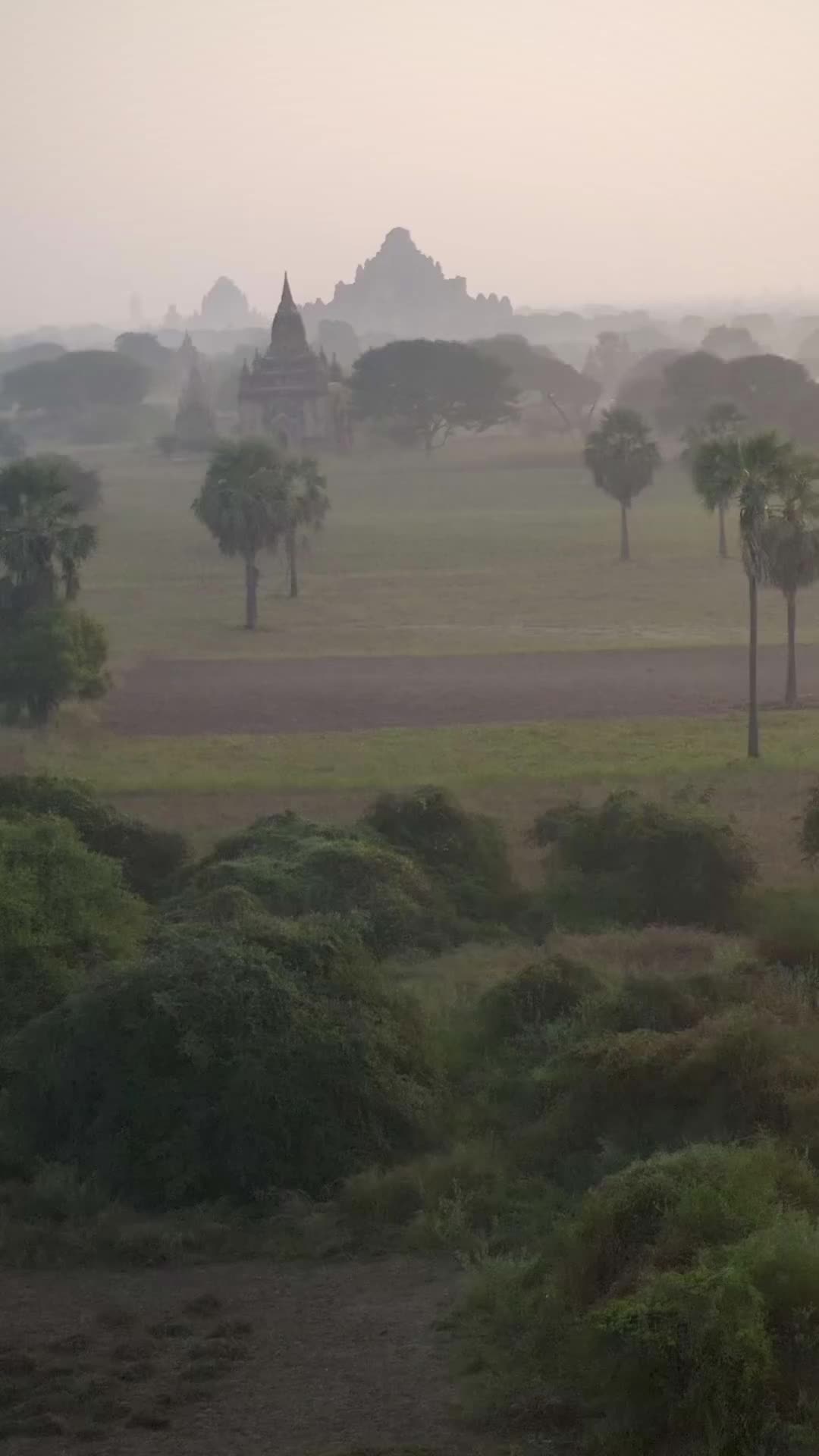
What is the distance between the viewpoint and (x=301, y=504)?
58.3 metres

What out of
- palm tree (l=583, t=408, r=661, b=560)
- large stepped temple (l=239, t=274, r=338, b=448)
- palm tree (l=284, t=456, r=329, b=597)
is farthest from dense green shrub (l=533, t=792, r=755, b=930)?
large stepped temple (l=239, t=274, r=338, b=448)

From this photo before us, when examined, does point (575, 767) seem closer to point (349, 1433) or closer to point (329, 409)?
point (349, 1433)

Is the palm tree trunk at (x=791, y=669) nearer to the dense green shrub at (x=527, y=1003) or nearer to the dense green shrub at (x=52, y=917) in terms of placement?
the dense green shrub at (x=52, y=917)

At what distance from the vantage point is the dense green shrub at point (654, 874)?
25609mm

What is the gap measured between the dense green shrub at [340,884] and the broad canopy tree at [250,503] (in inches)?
1201

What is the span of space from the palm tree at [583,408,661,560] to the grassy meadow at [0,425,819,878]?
3.13m

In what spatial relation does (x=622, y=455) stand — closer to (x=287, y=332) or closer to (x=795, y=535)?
(x=795, y=535)

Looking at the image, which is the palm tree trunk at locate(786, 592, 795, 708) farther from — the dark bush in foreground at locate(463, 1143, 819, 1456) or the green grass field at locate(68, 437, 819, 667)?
the dark bush in foreground at locate(463, 1143, 819, 1456)

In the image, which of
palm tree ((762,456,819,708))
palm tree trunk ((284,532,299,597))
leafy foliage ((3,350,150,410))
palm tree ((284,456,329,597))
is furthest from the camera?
leafy foliage ((3,350,150,410))

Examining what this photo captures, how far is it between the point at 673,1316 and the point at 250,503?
45587 millimetres

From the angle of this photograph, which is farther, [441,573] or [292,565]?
[441,573]

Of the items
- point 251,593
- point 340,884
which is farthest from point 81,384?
point 340,884

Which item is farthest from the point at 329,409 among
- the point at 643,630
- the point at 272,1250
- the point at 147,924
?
the point at 272,1250

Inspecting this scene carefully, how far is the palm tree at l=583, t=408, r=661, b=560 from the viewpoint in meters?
68.8
